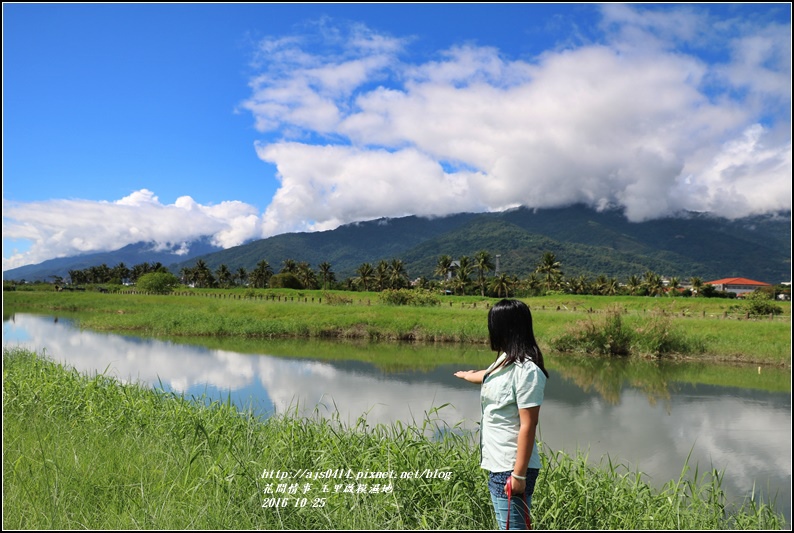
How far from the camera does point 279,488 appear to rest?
12.3 feet

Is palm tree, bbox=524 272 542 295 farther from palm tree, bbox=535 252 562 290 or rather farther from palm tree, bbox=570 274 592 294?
palm tree, bbox=570 274 592 294

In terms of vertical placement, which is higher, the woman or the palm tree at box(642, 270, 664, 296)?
the woman

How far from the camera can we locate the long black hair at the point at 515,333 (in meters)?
2.62

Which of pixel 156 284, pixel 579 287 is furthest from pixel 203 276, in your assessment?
pixel 579 287

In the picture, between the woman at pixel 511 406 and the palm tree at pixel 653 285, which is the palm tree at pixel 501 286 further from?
the woman at pixel 511 406

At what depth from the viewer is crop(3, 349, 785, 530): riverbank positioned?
354 centimetres

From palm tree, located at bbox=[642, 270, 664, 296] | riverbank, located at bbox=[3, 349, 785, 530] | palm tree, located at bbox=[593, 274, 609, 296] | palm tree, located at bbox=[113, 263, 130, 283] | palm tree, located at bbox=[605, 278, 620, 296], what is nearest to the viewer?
riverbank, located at bbox=[3, 349, 785, 530]

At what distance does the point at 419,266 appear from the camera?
152250 mm

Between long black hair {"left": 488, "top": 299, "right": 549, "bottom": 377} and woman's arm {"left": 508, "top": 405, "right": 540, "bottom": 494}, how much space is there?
0.24m

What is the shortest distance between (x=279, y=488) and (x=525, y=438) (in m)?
2.08

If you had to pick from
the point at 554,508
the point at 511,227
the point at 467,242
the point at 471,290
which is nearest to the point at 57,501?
the point at 554,508

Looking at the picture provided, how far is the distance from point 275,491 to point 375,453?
1265 millimetres

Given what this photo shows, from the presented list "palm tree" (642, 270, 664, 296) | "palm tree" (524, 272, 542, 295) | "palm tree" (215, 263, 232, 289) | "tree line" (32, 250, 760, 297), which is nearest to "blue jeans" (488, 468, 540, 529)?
"tree line" (32, 250, 760, 297)

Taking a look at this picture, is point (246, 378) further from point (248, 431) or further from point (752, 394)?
point (752, 394)
